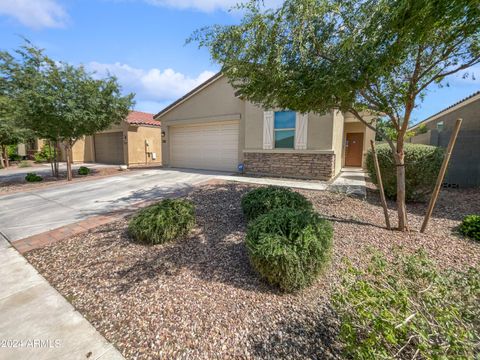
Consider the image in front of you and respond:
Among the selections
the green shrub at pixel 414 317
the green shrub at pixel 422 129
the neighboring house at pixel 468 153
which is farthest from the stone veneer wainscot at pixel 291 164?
the green shrub at pixel 422 129

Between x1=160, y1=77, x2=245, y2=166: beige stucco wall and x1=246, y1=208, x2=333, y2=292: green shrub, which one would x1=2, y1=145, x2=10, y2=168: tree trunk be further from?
x1=246, y1=208, x2=333, y2=292: green shrub

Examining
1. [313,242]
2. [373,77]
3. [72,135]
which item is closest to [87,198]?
[72,135]

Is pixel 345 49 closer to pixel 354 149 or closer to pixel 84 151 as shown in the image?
pixel 354 149

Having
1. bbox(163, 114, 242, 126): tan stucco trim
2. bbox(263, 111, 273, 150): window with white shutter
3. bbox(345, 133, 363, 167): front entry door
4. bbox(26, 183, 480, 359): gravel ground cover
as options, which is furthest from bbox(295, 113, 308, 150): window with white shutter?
bbox(345, 133, 363, 167): front entry door

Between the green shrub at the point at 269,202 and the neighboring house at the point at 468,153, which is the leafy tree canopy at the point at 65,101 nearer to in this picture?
the green shrub at the point at 269,202

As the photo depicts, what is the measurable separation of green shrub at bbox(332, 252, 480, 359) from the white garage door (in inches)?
365

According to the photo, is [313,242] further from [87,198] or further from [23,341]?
[87,198]

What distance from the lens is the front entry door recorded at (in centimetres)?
1405

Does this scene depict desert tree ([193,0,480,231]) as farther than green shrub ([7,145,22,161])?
No

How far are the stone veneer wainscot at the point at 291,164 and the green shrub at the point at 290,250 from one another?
6.11m

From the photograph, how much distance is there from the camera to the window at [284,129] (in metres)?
9.19

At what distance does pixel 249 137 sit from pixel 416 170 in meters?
6.23

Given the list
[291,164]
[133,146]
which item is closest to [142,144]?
[133,146]

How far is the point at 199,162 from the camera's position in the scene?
12148 mm
